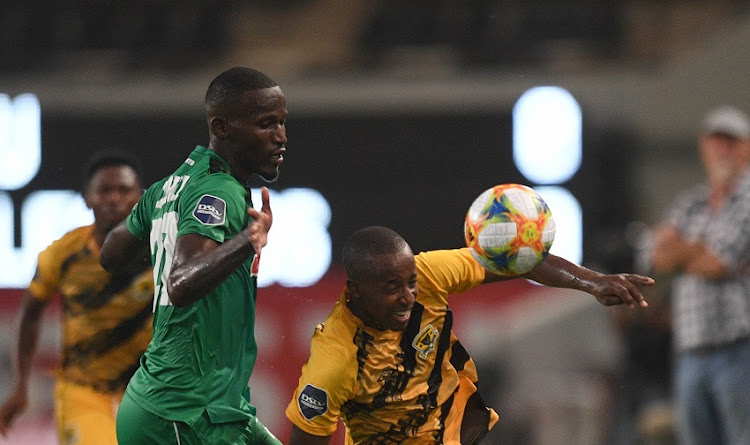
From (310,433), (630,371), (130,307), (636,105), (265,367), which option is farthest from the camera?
(636,105)

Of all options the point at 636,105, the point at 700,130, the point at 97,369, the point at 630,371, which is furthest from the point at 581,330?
the point at 97,369

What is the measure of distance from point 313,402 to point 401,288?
533 mm

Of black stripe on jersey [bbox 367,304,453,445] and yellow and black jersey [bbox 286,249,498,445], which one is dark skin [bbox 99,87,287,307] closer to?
yellow and black jersey [bbox 286,249,498,445]

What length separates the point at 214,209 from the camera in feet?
13.6

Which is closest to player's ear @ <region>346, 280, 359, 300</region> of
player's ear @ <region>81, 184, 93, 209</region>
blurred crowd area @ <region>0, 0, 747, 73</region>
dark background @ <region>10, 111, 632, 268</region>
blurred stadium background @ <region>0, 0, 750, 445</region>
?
player's ear @ <region>81, 184, 93, 209</region>

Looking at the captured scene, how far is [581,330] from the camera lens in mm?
11258

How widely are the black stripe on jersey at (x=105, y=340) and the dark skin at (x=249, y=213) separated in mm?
917

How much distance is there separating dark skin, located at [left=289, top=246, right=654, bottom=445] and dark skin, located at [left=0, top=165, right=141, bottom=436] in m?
1.47

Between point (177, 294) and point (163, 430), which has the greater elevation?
point (177, 294)

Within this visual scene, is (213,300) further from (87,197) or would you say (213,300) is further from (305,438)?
(87,197)

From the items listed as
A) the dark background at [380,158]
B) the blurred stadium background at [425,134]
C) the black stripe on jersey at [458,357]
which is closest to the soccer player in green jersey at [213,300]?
the black stripe on jersey at [458,357]

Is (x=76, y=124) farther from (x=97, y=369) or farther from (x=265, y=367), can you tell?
(x=97, y=369)

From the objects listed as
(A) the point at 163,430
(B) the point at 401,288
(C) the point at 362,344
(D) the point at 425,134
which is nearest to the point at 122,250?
(A) the point at 163,430

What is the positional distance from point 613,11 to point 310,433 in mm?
10978
